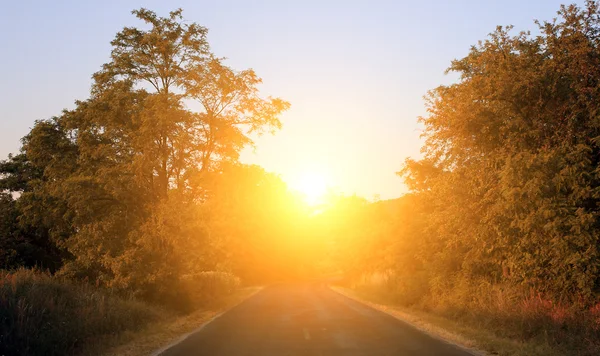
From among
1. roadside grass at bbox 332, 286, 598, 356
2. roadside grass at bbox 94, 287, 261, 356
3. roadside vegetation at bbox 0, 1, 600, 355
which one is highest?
roadside vegetation at bbox 0, 1, 600, 355

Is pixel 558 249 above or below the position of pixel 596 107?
below

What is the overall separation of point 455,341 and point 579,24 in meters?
11.7

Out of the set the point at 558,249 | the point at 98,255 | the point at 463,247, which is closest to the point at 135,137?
the point at 98,255

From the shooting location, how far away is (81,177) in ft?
67.0

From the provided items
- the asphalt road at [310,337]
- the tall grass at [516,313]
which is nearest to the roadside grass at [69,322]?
the asphalt road at [310,337]

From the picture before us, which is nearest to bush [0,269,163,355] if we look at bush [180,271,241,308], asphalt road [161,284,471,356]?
asphalt road [161,284,471,356]

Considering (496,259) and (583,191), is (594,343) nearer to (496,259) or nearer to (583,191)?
(583,191)

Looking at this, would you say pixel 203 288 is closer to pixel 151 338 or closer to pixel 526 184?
pixel 151 338

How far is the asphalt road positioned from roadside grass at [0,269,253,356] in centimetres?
133

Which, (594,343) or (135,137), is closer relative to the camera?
(594,343)

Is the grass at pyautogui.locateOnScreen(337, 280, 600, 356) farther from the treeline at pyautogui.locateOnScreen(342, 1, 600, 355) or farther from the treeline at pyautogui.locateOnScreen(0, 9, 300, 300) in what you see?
the treeline at pyautogui.locateOnScreen(0, 9, 300, 300)

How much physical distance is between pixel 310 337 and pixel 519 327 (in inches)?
247

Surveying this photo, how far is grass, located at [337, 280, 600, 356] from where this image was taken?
35.8ft

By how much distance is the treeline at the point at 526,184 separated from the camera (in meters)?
13.5
